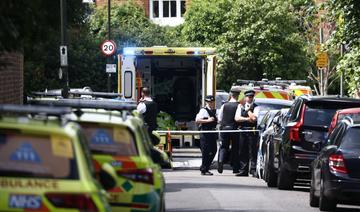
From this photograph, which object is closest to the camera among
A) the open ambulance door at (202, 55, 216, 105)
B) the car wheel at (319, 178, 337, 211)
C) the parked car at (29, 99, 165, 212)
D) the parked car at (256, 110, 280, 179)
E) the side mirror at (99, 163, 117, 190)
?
the side mirror at (99, 163, 117, 190)

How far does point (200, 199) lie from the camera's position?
1716cm

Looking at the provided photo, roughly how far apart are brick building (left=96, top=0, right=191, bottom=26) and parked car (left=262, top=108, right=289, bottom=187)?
58726mm

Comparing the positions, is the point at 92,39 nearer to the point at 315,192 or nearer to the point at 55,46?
the point at 55,46

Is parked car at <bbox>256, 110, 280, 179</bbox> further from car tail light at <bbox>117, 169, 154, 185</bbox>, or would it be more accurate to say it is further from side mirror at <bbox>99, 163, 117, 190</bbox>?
Answer: side mirror at <bbox>99, 163, 117, 190</bbox>

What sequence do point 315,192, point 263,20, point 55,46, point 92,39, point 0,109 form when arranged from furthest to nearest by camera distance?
point 263,20, point 92,39, point 55,46, point 315,192, point 0,109

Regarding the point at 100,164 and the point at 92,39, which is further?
the point at 92,39

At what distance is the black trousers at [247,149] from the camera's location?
23.6 meters

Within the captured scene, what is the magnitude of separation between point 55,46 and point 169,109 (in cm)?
1454

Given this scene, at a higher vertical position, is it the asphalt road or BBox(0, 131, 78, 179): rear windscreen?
BBox(0, 131, 78, 179): rear windscreen

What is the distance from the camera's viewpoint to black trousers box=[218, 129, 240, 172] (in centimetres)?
2375

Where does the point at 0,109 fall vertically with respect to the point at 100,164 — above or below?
above

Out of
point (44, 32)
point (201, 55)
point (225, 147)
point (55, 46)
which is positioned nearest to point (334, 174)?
point (44, 32)

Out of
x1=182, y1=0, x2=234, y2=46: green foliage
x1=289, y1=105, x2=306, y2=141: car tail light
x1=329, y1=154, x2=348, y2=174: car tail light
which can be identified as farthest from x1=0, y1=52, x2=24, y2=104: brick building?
x1=182, y1=0, x2=234, y2=46: green foliage

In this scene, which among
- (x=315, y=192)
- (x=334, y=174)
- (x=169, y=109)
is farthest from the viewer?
(x=169, y=109)
